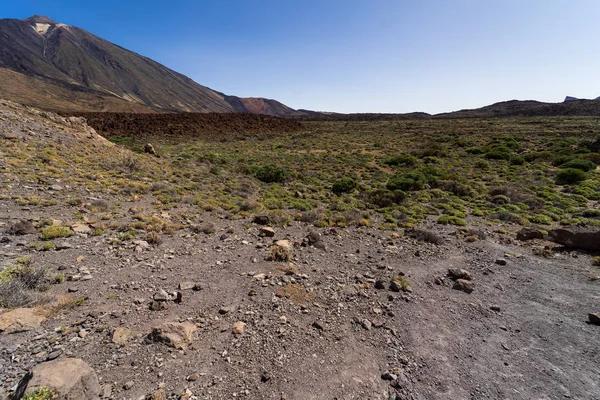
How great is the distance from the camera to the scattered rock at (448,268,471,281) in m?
7.59

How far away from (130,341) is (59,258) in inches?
145

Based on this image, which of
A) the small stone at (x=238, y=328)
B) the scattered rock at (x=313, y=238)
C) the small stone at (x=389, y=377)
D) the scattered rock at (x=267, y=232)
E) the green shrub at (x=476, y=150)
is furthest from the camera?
the green shrub at (x=476, y=150)

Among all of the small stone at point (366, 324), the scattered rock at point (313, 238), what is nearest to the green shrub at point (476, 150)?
the scattered rock at point (313, 238)

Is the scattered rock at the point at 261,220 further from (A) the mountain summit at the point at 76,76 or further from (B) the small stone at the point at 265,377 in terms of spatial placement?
(A) the mountain summit at the point at 76,76

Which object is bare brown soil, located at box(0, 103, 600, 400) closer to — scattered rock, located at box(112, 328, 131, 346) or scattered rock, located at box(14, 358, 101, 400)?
scattered rock, located at box(112, 328, 131, 346)

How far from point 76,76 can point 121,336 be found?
198821 mm

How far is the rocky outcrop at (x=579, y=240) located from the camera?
963cm

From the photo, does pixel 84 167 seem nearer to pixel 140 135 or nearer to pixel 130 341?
pixel 130 341

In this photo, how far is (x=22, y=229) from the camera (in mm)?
7133

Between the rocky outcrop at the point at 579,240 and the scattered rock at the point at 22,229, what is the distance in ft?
56.5

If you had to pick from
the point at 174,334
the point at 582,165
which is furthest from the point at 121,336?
the point at 582,165

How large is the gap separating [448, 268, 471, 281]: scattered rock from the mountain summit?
11063 cm

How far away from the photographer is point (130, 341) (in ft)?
14.4

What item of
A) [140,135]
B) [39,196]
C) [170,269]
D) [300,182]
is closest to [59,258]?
[170,269]
